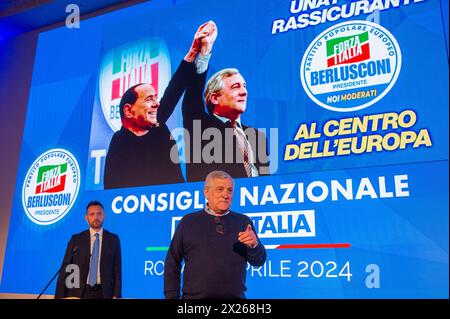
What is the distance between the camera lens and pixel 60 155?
3.90 metres

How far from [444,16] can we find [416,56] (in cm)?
29

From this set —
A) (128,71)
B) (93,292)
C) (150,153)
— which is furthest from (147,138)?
(93,292)

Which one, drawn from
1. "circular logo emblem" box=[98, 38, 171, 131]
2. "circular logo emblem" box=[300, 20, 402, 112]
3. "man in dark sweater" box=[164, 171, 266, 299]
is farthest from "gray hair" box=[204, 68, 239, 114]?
"man in dark sweater" box=[164, 171, 266, 299]

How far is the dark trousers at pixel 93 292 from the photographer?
10.1 ft

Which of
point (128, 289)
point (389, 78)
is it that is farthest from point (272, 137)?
point (128, 289)

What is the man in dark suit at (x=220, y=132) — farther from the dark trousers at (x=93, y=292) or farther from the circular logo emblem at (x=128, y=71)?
the dark trousers at (x=93, y=292)

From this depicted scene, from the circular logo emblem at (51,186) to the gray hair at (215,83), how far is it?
4.35ft

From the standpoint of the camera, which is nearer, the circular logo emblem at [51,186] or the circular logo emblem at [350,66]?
the circular logo emblem at [350,66]

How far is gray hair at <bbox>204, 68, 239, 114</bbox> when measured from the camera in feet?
10.8

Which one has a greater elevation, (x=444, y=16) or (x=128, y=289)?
(x=444, y=16)

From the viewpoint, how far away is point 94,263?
124 inches

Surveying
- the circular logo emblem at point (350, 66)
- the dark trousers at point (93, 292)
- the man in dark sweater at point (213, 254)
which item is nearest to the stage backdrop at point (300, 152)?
the circular logo emblem at point (350, 66)

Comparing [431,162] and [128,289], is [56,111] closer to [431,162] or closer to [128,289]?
[128,289]
